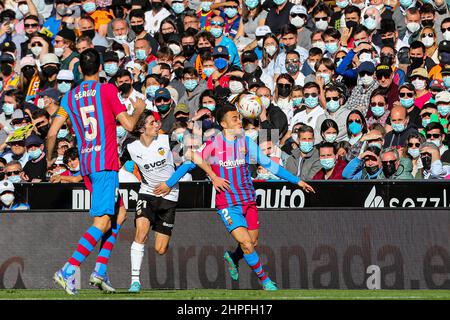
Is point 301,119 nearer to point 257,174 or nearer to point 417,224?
point 257,174

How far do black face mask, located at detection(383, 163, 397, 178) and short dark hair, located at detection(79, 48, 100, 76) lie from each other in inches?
193

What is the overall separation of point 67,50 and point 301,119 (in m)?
5.16

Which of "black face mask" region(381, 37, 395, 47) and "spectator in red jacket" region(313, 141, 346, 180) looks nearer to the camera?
"spectator in red jacket" region(313, 141, 346, 180)

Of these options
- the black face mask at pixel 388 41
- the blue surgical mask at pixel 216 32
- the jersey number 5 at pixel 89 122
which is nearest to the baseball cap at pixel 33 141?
the blue surgical mask at pixel 216 32

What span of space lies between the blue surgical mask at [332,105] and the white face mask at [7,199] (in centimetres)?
488

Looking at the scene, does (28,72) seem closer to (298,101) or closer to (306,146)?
(298,101)

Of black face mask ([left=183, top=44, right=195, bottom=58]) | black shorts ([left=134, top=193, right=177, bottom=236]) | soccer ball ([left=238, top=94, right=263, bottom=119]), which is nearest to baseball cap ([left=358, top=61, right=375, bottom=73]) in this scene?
black face mask ([left=183, top=44, right=195, bottom=58])

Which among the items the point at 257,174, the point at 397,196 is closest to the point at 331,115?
the point at 257,174

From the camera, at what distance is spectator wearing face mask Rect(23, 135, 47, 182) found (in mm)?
18125

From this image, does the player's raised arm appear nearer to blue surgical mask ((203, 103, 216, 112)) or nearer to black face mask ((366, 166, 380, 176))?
black face mask ((366, 166, 380, 176))

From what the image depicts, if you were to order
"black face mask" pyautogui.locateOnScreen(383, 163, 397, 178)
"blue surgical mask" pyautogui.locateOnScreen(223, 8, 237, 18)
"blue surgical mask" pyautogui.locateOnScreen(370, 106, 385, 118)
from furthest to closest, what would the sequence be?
1. "blue surgical mask" pyautogui.locateOnScreen(223, 8, 237, 18)
2. "blue surgical mask" pyautogui.locateOnScreen(370, 106, 385, 118)
3. "black face mask" pyautogui.locateOnScreen(383, 163, 397, 178)

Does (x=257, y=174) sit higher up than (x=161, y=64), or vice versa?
(x=161, y=64)

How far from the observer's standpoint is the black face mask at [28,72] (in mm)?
21547

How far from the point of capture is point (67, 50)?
21609 millimetres
